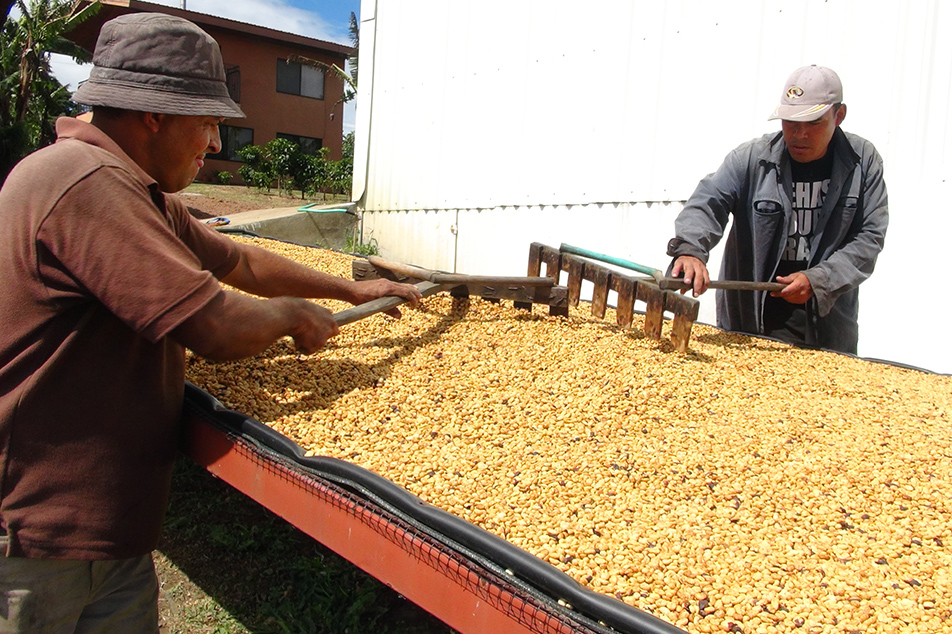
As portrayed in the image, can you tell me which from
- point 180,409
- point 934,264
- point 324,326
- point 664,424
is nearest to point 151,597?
point 180,409

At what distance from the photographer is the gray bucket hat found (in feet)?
4.81

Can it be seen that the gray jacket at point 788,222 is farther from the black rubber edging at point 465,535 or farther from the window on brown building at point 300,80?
the window on brown building at point 300,80

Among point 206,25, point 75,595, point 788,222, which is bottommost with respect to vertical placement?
point 75,595

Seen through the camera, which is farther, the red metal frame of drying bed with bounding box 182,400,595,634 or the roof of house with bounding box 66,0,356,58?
the roof of house with bounding box 66,0,356,58

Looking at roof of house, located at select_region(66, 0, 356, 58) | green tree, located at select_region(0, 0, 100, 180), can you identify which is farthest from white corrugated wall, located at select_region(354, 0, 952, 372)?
roof of house, located at select_region(66, 0, 356, 58)

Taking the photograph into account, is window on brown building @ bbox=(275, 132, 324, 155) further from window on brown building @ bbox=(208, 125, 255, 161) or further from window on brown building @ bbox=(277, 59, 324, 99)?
window on brown building @ bbox=(277, 59, 324, 99)

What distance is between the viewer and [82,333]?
137cm

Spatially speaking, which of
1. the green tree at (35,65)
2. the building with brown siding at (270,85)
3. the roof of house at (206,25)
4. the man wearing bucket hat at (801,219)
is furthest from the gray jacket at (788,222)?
the building with brown siding at (270,85)

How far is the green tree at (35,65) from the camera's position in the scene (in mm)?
16234

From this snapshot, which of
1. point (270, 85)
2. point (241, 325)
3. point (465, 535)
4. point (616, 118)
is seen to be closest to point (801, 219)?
point (616, 118)

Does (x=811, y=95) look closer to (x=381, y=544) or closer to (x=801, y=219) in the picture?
(x=801, y=219)

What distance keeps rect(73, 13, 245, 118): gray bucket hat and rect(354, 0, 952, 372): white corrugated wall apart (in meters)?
4.10

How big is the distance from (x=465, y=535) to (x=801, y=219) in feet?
9.05

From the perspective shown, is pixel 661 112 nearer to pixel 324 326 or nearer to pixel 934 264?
pixel 934 264
